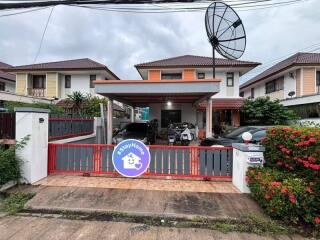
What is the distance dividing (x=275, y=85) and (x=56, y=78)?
19952 mm

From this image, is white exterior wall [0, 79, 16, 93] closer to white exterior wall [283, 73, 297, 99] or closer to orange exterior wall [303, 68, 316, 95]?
white exterior wall [283, 73, 297, 99]

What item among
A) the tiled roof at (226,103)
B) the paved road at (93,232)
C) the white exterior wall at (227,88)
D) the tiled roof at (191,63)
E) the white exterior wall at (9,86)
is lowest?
the paved road at (93,232)

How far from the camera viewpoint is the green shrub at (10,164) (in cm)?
596

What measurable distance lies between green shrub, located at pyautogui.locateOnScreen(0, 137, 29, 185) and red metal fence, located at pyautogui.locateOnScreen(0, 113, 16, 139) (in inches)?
16.0

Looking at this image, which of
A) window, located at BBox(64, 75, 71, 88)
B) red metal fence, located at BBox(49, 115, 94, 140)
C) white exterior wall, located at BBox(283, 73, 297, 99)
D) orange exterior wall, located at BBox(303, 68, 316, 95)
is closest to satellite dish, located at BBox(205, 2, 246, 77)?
red metal fence, located at BBox(49, 115, 94, 140)

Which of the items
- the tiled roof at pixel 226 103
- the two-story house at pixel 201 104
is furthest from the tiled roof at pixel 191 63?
the tiled roof at pixel 226 103

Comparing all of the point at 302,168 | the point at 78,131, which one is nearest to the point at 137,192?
the point at 302,168

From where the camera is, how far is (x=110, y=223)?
176 inches

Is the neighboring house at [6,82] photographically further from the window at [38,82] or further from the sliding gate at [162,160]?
the sliding gate at [162,160]

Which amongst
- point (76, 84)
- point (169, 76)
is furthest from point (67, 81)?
point (169, 76)

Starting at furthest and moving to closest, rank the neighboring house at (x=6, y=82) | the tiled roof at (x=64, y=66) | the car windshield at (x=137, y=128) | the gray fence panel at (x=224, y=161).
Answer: the neighboring house at (x=6, y=82)
the tiled roof at (x=64, y=66)
the car windshield at (x=137, y=128)
the gray fence panel at (x=224, y=161)

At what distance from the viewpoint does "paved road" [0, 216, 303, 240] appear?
397cm

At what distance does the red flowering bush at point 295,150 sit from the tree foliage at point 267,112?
1278cm

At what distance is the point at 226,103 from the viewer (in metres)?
19.5
